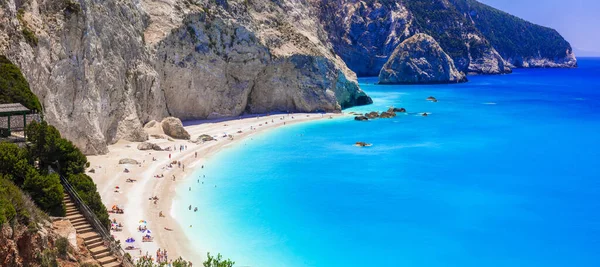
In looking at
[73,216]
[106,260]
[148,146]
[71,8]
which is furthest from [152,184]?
[71,8]

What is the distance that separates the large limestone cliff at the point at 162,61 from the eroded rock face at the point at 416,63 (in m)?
47.0

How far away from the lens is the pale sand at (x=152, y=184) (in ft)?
97.8

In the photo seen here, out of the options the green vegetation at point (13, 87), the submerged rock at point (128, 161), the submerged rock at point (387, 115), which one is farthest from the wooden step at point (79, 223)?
the submerged rock at point (387, 115)

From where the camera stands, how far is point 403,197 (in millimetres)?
41562

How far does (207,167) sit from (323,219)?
16.4 meters

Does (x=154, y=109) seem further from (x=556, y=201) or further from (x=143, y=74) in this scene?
(x=556, y=201)

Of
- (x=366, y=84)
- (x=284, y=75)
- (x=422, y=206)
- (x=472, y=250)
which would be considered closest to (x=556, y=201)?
(x=422, y=206)

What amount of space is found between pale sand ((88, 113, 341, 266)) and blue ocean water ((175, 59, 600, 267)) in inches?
56.7

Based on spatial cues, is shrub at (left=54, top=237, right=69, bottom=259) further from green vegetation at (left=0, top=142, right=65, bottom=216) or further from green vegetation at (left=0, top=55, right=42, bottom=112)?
green vegetation at (left=0, top=55, right=42, bottom=112)

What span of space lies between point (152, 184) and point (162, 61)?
3007 cm

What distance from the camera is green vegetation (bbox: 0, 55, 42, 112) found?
32709mm

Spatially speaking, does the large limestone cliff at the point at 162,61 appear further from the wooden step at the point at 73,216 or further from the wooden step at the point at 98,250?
the wooden step at the point at 98,250

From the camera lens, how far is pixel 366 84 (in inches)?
5979

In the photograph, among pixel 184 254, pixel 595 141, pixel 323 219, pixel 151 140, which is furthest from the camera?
pixel 595 141
